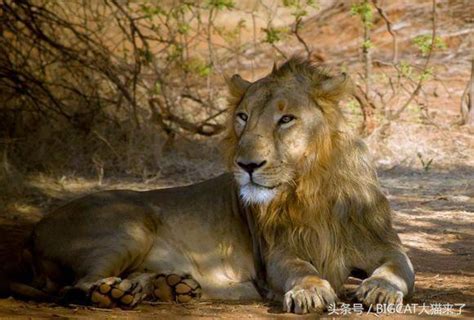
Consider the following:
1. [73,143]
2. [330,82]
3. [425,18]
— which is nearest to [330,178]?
[330,82]

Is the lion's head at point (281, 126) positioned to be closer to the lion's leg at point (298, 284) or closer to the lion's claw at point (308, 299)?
the lion's leg at point (298, 284)

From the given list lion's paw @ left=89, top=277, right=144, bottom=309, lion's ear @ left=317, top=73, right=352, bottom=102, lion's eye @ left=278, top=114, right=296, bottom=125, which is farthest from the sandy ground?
lion's ear @ left=317, top=73, right=352, bottom=102

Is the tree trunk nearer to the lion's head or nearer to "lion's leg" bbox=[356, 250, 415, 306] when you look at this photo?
the lion's head

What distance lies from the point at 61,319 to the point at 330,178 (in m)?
1.50

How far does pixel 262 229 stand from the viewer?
496cm

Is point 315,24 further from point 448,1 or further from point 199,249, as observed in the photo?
point 199,249

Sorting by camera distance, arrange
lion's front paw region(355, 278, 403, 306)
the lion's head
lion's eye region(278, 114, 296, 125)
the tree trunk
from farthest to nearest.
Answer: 1. the tree trunk
2. lion's eye region(278, 114, 296, 125)
3. the lion's head
4. lion's front paw region(355, 278, 403, 306)

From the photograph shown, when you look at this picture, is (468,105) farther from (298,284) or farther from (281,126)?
(298,284)

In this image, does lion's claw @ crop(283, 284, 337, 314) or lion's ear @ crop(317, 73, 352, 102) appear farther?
lion's ear @ crop(317, 73, 352, 102)

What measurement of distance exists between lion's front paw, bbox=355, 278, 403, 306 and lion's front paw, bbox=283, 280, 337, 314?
137mm

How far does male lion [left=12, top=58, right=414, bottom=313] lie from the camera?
4.59 metres

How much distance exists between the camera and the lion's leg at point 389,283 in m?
4.32

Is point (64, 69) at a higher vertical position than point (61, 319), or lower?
higher

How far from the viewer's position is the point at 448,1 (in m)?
15.0
